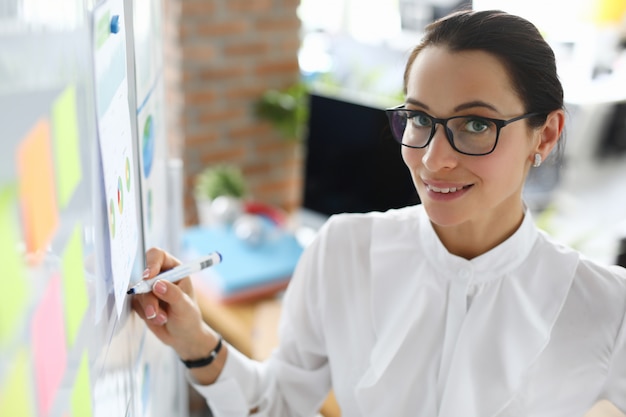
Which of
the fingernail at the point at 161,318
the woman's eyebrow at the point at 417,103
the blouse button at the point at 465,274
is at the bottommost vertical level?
the fingernail at the point at 161,318

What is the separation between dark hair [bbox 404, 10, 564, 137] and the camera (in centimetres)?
94

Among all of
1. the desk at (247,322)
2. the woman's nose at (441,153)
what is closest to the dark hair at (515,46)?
the woman's nose at (441,153)

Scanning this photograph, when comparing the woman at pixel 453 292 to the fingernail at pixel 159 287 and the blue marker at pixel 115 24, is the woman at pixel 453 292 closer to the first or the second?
the fingernail at pixel 159 287

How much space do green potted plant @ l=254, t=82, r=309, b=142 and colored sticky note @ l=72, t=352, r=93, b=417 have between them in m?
1.71

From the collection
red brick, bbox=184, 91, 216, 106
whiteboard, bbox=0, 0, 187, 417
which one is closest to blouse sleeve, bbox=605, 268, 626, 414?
whiteboard, bbox=0, 0, 187, 417

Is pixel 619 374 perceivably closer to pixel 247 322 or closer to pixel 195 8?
pixel 247 322

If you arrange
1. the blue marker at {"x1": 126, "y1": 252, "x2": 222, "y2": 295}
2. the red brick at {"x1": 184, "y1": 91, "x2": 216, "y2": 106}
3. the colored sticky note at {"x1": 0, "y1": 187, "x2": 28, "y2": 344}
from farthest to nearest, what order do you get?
1. the red brick at {"x1": 184, "y1": 91, "x2": 216, "y2": 106}
2. the blue marker at {"x1": 126, "y1": 252, "x2": 222, "y2": 295}
3. the colored sticky note at {"x1": 0, "y1": 187, "x2": 28, "y2": 344}

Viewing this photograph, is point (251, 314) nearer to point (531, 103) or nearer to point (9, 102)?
point (531, 103)

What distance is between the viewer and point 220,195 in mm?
2154

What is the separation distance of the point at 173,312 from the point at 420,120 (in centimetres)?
43

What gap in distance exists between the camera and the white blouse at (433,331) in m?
1.04

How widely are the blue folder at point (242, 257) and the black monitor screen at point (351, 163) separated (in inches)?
6.5

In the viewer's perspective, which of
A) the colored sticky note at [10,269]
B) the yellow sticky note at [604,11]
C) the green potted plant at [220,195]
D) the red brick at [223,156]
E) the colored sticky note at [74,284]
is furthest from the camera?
the yellow sticky note at [604,11]

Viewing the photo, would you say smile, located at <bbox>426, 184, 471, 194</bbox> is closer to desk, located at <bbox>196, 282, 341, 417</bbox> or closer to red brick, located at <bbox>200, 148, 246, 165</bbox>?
desk, located at <bbox>196, 282, 341, 417</bbox>
